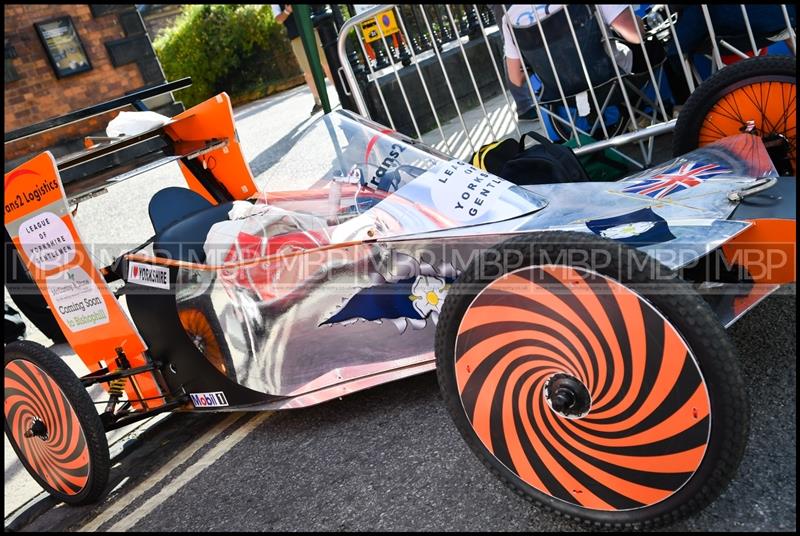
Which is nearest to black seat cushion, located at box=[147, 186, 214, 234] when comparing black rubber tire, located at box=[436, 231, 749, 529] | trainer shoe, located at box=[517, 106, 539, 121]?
black rubber tire, located at box=[436, 231, 749, 529]

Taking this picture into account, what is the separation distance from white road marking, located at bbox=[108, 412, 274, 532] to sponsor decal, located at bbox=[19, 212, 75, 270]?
3.12ft

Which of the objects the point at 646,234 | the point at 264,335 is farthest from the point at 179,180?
the point at 646,234

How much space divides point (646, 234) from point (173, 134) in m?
2.65

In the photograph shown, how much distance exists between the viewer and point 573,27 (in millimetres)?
4090

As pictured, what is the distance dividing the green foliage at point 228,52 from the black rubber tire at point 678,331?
1776 centimetres

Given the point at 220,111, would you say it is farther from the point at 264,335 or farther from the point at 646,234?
the point at 646,234

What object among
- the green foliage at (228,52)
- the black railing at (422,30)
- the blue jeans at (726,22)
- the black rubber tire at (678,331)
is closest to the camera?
the black rubber tire at (678,331)

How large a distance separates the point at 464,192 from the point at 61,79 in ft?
44.2

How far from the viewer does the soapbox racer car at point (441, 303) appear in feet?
5.30

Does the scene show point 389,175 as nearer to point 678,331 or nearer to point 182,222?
point 182,222

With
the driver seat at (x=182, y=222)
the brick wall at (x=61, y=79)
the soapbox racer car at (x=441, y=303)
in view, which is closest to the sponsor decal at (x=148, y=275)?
the soapbox racer car at (x=441, y=303)

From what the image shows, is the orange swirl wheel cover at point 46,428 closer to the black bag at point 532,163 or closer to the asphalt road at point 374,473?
the asphalt road at point 374,473

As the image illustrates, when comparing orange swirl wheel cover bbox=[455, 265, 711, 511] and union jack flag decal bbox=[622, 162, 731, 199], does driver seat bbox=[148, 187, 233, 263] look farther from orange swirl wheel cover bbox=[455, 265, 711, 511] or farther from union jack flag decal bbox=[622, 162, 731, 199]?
union jack flag decal bbox=[622, 162, 731, 199]

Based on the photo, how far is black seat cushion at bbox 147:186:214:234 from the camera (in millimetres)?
3475
